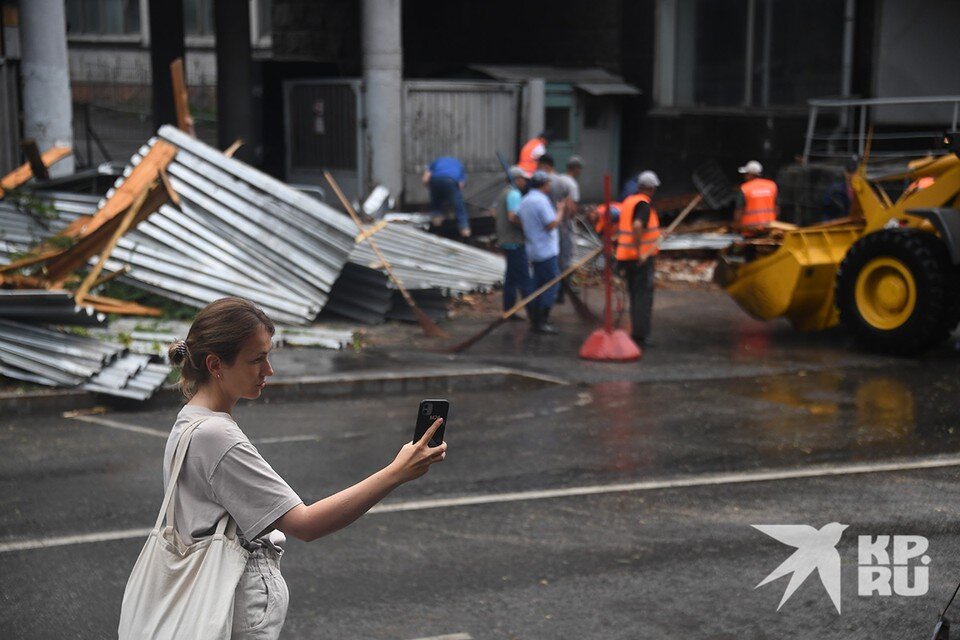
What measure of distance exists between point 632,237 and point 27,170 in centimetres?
927

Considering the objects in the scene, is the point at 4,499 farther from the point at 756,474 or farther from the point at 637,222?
the point at 637,222

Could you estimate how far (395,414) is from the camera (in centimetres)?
1090

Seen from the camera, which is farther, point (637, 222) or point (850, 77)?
point (850, 77)

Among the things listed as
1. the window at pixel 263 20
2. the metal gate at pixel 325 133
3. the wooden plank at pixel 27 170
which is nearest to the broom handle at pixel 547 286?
the wooden plank at pixel 27 170

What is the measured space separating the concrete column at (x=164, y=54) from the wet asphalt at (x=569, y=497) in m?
14.5

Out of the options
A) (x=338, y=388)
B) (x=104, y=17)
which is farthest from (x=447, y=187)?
(x=104, y=17)

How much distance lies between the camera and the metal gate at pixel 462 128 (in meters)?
22.8

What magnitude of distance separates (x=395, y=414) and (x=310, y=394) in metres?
1.16

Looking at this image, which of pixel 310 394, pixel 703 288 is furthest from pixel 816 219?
pixel 310 394

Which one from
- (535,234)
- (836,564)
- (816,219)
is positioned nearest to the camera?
(836,564)

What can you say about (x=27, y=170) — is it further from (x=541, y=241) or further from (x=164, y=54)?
(x=164, y=54)

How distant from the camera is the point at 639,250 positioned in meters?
13.7

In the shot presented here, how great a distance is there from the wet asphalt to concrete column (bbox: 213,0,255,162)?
12.1m

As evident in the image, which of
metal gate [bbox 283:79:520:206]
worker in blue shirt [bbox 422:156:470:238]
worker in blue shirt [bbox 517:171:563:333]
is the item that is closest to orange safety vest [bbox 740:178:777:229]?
worker in blue shirt [bbox 517:171:563:333]
